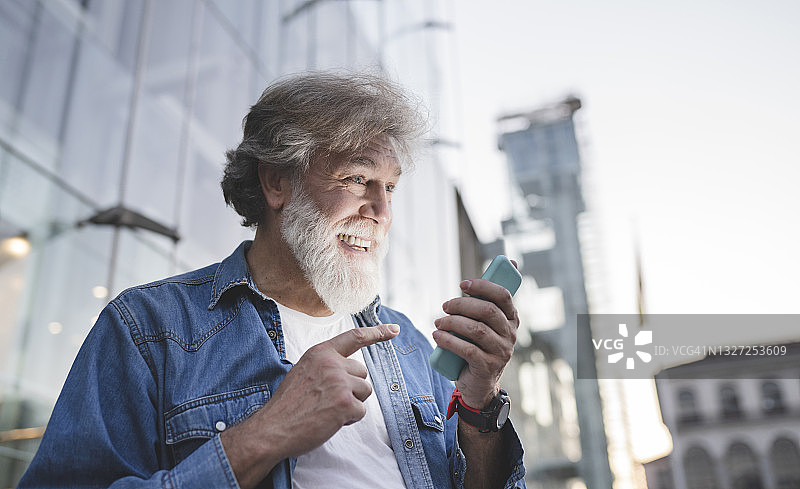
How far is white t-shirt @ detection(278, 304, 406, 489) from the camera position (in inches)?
56.0

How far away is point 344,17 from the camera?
757 centimetres

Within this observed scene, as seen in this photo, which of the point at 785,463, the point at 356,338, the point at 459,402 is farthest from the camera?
the point at 785,463

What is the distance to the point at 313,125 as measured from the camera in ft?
5.87

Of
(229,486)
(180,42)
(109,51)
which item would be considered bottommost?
(229,486)

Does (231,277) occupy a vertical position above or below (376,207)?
below

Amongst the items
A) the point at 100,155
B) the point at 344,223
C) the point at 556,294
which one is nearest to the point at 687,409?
the point at 556,294

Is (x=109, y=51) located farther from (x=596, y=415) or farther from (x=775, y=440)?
(x=775, y=440)

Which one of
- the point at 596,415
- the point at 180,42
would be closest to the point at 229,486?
the point at 180,42

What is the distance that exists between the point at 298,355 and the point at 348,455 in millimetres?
267

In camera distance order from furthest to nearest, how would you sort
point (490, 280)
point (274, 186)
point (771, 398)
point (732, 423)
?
point (732, 423)
point (771, 398)
point (274, 186)
point (490, 280)

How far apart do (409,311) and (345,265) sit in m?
6.22

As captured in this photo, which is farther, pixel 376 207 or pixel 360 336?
pixel 376 207

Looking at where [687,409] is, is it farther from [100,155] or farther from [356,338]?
[356,338]

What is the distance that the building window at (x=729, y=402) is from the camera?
25.2 metres
